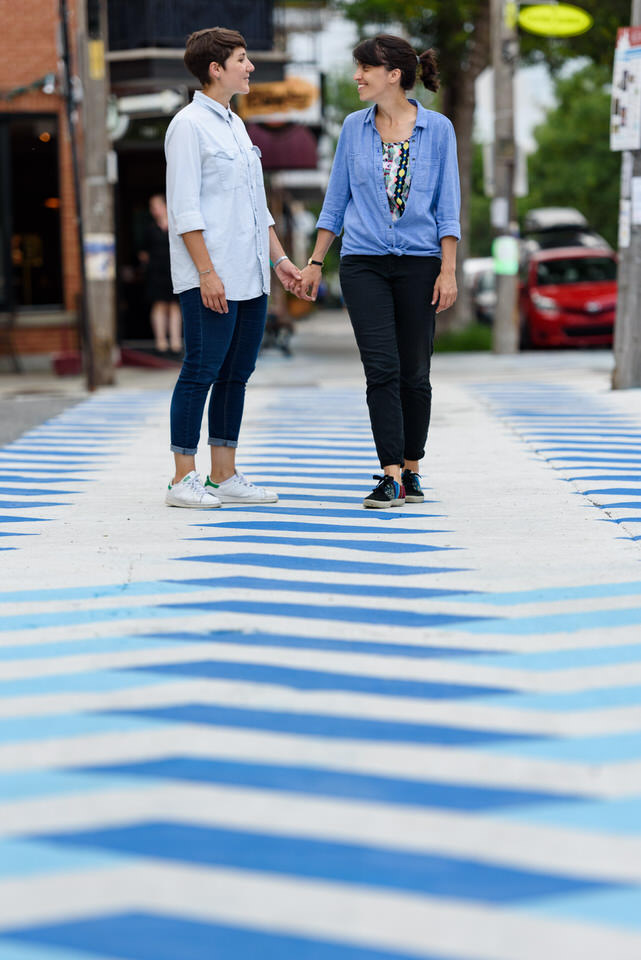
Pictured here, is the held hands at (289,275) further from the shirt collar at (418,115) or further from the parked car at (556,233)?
the parked car at (556,233)

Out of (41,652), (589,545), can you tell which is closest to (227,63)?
(589,545)

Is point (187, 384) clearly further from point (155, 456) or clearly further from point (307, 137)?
point (307, 137)

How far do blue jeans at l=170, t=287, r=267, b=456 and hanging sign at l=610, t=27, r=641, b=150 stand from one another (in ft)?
19.0

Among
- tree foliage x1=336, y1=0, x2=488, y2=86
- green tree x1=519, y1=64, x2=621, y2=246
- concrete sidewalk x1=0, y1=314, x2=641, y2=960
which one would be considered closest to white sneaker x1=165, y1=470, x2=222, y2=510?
concrete sidewalk x1=0, y1=314, x2=641, y2=960

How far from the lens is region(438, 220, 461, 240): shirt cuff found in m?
6.22

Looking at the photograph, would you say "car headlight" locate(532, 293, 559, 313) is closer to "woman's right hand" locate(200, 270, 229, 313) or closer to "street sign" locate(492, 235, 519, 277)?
"street sign" locate(492, 235, 519, 277)

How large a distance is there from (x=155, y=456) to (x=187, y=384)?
2116 mm

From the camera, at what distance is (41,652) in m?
4.05

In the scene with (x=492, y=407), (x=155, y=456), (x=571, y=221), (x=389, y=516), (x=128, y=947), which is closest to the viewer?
(x=128, y=947)

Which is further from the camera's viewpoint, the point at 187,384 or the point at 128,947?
the point at 187,384

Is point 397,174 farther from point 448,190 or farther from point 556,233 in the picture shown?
point 556,233

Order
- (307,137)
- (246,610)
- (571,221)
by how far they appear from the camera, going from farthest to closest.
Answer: (571,221), (307,137), (246,610)

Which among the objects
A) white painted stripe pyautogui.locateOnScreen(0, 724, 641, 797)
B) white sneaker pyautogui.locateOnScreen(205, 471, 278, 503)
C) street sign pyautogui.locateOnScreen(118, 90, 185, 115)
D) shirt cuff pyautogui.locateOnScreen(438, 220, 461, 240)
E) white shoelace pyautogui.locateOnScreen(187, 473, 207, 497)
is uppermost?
street sign pyautogui.locateOnScreen(118, 90, 185, 115)

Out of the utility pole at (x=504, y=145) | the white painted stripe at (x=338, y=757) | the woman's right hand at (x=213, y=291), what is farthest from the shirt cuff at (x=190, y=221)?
the utility pole at (x=504, y=145)
